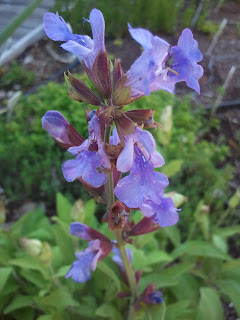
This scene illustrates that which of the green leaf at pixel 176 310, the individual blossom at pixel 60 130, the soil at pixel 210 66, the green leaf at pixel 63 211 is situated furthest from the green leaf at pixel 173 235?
the soil at pixel 210 66

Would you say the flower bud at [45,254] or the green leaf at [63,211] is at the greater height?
the flower bud at [45,254]

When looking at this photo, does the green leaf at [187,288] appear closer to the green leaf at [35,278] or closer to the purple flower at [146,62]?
the green leaf at [35,278]

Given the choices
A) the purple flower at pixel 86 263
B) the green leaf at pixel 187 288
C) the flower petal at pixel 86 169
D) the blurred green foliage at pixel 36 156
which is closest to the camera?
the flower petal at pixel 86 169

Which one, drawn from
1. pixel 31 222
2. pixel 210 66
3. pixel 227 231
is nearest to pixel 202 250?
pixel 227 231

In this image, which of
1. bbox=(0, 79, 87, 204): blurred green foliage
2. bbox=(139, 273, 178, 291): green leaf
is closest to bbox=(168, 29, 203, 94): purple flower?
bbox=(139, 273, 178, 291): green leaf

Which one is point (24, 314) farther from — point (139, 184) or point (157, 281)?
point (139, 184)

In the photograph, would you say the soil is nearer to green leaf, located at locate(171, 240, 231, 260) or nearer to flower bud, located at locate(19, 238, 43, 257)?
green leaf, located at locate(171, 240, 231, 260)
